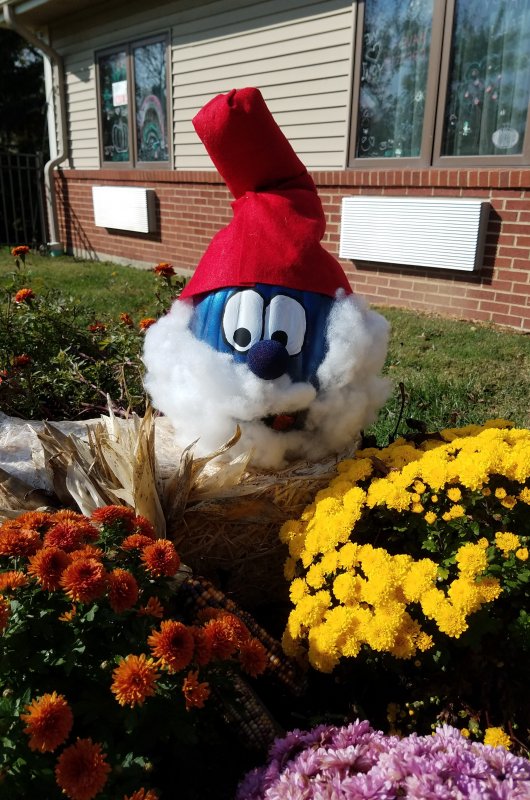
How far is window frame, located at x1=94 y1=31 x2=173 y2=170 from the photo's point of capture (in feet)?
25.5

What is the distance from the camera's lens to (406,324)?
5.11 m

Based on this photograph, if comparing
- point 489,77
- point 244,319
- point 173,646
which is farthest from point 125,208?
point 173,646

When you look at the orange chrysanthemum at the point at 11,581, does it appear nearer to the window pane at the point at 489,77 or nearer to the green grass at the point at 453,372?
the green grass at the point at 453,372

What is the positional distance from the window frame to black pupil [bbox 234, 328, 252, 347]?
6.94 metres

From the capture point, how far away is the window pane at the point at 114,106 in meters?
8.70

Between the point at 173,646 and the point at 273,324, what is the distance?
0.91m

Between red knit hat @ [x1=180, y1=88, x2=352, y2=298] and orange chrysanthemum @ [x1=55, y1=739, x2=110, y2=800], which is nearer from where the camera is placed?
orange chrysanthemum @ [x1=55, y1=739, x2=110, y2=800]

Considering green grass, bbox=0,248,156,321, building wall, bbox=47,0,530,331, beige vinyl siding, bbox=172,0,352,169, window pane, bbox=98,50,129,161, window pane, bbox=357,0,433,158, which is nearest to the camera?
building wall, bbox=47,0,530,331

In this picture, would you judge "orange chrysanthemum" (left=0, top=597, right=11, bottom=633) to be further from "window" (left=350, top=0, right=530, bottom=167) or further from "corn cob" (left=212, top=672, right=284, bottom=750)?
"window" (left=350, top=0, right=530, bottom=167)

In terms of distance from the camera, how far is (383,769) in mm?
1000

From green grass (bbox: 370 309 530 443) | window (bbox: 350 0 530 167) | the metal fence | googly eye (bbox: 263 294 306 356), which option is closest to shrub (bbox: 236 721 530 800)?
googly eye (bbox: 263 294 306 356)

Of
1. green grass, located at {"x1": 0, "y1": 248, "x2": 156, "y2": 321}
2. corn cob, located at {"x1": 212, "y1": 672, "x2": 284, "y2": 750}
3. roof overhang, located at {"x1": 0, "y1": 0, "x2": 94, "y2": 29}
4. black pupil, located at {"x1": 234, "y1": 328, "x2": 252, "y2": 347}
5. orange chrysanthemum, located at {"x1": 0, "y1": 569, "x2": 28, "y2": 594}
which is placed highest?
roof overhang, located at {"x1": 0, "y1": 0, "x2": 94, "y2": 29}

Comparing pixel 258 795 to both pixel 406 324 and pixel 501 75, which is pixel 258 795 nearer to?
pixel 406 324

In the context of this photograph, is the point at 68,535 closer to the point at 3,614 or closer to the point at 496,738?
the point at 3,614
